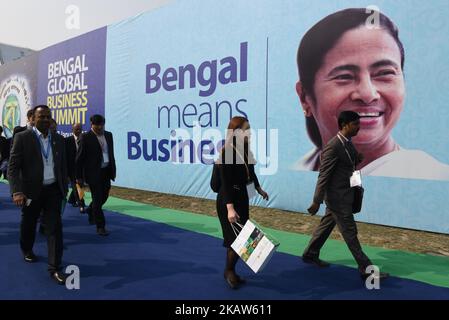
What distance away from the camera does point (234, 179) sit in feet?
12.6

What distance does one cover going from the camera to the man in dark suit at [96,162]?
5.90 m

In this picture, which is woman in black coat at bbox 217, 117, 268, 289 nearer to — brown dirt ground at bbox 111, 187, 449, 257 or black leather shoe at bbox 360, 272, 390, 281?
black leather shoe at bbox 360, 272, 390, 281

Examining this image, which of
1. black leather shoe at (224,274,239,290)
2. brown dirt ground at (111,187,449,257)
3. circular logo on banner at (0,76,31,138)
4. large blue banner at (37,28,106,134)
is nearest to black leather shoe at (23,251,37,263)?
black leather shoe at (224,274,239,290)

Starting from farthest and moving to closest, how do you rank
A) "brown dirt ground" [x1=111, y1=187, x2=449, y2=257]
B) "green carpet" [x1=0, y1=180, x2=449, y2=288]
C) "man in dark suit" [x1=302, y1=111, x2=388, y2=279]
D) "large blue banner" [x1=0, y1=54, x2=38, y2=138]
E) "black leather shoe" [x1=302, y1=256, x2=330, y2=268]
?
"large blue banner" [x1=0, y1=54, x2=38, y2=138] < "brown dirt ground" [x1=111, y1=187, x2=449, y2=257] < "black leather shoe" [x1=302, y1=256, x2=330, y2=268] < "green carpet" [x1=0, y1=180, x2=449, y2=288] < "man in dark suit" [x1=302, y1=111, x2=388, y2=279]

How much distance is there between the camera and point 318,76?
24.9 feet

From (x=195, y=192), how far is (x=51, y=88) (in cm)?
905

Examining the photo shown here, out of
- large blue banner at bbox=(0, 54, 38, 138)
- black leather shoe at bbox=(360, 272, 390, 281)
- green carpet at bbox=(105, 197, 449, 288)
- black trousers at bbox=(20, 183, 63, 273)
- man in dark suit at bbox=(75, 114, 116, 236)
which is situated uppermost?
large blue banner at bbox=(0, 54, 38, 138)

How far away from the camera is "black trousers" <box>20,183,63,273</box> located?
4.04 meters

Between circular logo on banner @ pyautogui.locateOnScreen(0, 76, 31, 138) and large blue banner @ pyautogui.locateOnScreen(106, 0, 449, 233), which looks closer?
large blue banner @ pyautogui.locateOnScreen(106, 0, 449, 233)

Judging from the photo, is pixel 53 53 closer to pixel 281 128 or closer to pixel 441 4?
pixel 281 128

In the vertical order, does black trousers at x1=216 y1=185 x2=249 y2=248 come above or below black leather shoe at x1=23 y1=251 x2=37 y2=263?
above

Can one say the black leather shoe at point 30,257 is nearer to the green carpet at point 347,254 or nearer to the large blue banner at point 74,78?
the green carpet at point 347,254

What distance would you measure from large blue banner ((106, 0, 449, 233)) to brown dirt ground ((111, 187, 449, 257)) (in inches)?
6.6
